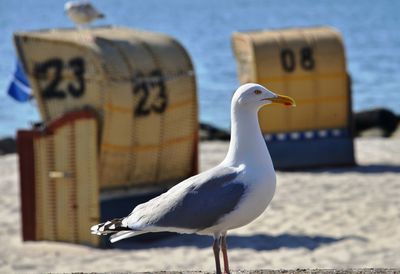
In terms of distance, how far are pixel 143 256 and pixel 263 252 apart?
4.23ft

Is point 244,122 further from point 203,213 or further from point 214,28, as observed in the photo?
point 214,28

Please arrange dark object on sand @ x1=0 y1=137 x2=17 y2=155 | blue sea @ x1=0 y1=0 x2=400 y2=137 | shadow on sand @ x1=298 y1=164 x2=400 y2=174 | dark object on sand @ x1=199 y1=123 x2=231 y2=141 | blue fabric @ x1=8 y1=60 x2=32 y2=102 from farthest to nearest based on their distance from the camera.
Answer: blue sea @ x1=0 y1=0 x2=400 y2=137, dark object on sand @ x1=199 y1=123 x2=231 y2=141, dark object on sand @ x1=0 y1=137 x2=17 y2=155, shadow on sand @ x1=298 y1=164 x2=400 y2=174, blue fabric @ x1=8 y1=60 x2=32 y2=102

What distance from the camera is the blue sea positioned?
111 ft

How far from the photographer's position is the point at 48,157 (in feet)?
39.3

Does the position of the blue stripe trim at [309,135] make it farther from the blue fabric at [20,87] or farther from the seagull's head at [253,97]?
the seagull's head at [253,97]

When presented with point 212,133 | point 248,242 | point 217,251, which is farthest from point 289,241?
point 212,133

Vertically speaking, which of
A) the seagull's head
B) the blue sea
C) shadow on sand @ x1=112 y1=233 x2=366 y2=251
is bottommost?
the blue sea

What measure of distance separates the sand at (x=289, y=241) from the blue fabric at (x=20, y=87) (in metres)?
1.61

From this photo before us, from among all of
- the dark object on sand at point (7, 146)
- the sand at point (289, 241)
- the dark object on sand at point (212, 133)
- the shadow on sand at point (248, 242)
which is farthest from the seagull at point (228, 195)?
the dark object on sand at point (212, 133)

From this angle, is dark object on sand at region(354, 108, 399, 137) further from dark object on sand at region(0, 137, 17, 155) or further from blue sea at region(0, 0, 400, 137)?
blue sea at region(0, 0, 400, 137)

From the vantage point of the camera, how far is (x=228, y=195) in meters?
6.25

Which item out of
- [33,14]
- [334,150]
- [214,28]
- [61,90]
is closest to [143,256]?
[61,90]

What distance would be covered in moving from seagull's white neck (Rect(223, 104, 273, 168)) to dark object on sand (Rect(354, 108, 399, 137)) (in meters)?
15.5

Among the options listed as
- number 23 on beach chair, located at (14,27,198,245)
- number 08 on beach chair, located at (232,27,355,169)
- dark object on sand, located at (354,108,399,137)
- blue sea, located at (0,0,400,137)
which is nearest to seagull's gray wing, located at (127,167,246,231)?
number 23 on beach chair, located at (14,27,198,245)
